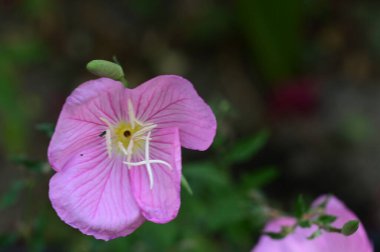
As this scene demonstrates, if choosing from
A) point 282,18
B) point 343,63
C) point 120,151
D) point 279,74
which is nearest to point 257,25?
point 282,18

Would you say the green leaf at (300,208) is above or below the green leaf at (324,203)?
above

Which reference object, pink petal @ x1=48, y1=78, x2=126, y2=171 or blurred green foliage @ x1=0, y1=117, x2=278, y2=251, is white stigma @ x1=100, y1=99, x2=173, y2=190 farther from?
blurred green foliage @ x1=0, y1=117, x2=278, y2=251

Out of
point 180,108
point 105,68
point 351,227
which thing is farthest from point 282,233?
point 105,68

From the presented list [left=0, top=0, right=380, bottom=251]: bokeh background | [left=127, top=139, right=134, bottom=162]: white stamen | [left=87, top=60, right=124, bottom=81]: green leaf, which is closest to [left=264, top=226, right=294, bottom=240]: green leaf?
[left=127, top=139, right=134, bottom=162]: white stamen

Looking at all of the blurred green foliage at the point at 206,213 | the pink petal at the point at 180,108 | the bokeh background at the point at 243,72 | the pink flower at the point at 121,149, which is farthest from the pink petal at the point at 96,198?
the bokeh background at the point at 243,72

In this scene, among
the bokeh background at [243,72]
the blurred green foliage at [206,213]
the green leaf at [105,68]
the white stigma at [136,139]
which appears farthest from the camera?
the bokeh background at [243,72]

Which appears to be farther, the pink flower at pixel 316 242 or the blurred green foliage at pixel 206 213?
the blurred green foliage at pixel 206 213

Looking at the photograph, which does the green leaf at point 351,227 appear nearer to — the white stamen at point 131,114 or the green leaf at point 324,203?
the green leaf at point 324,203
